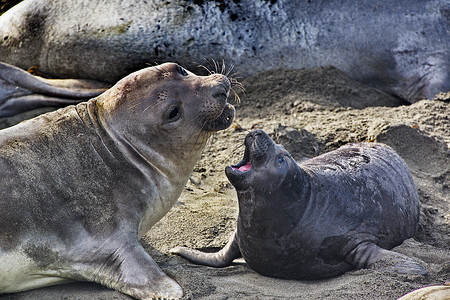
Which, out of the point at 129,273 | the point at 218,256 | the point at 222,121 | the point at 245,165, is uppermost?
the point at 222,121

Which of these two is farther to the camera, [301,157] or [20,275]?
[301,157]

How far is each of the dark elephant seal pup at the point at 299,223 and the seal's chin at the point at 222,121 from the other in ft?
0.93

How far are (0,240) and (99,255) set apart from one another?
20.4 inches

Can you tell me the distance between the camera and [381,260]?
3.61 m

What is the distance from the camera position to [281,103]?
236 inches

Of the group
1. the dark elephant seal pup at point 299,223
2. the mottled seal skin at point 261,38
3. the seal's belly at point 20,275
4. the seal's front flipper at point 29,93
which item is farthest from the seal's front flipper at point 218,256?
the mottled seal skin at point 261,38

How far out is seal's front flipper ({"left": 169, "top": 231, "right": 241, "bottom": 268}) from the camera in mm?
3917

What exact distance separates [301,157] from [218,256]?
1.38m

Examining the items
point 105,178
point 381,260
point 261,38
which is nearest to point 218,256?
point 105,178

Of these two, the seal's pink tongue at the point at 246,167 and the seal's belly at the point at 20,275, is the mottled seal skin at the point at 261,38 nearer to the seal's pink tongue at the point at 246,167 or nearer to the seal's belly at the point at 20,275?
the seal's pink tongue at the point at 246,167

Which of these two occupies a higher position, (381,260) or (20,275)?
(381,260)

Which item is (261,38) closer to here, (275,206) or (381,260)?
(275,206)

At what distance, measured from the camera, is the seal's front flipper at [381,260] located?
3512 millimetres

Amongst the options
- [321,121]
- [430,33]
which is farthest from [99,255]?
[430,33]
